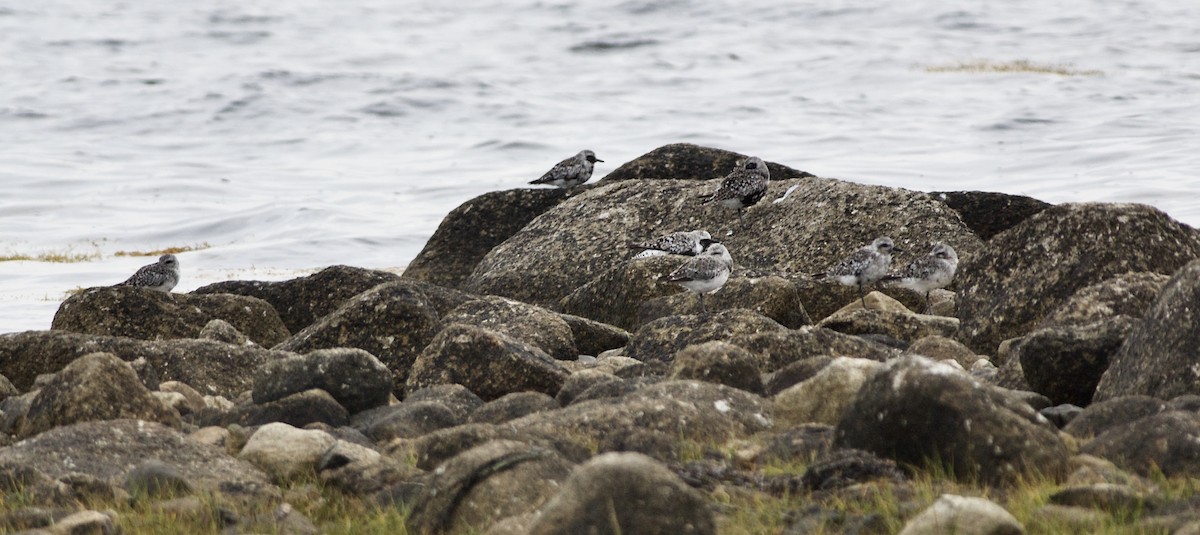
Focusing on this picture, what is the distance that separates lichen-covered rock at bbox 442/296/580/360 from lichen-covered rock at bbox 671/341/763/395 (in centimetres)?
318

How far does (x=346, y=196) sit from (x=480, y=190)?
380 centimetres

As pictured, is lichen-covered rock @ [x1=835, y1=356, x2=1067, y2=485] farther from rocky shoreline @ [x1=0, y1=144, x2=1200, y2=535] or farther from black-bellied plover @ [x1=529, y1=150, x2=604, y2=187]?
black-bellied plover @ [x1=529, y1=150, x2=604, y2=187]

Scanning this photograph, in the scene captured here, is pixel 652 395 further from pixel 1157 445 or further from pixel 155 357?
pixel 155 357

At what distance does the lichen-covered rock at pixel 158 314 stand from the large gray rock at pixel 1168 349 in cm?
952

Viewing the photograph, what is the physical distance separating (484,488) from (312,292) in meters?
10.0

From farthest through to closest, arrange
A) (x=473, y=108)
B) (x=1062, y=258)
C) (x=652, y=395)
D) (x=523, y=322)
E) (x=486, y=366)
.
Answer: (x=473, y=108), (x=523, y=322), (x=1062, y=258), (x=486, y=366), (x=652, y=395)

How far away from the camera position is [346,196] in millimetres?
38750

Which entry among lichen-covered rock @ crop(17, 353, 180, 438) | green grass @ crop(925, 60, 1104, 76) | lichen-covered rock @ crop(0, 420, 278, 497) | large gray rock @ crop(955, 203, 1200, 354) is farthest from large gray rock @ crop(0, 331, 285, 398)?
green grass @ crop(925, 60, 1104, 76)

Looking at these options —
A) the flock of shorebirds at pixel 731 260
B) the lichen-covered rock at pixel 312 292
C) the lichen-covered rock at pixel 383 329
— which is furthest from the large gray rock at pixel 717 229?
the lichen-covered rock at pixel 383 329

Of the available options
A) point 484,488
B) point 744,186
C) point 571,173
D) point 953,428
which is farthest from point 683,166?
point 484,488

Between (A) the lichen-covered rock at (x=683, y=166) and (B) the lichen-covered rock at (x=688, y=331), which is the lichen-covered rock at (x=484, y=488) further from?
(A) the lichen-covered rock at (x=683, y=166)

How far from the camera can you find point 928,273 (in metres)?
14.8

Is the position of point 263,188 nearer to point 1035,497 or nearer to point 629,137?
point 629,137

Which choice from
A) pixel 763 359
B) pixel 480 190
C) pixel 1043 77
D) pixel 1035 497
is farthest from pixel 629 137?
pixel 1035 497
